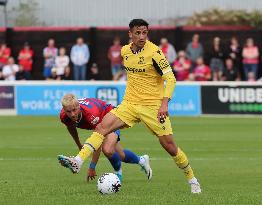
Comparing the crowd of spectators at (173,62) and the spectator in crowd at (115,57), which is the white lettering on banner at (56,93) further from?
the spectator in crowd at (115,57)

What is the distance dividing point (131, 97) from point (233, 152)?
6161mm

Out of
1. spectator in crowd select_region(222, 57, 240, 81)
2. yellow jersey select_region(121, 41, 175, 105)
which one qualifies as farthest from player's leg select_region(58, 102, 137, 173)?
spectator in crowd select_region(222, 57, 240, 81)

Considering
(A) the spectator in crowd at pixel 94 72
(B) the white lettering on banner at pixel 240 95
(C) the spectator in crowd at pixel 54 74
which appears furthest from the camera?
(A) the spectator in crowd at pixel 94 72

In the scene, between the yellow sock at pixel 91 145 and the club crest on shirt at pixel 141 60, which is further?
the club crest on shirt at pixel 141 60

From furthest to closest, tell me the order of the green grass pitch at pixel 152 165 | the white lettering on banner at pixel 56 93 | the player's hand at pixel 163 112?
the white lettering on banner at pixel 56 93 → the player's hand at pixel 163 112 → the green grass pitch at pixel 152 165

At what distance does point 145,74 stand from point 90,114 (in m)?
1.06

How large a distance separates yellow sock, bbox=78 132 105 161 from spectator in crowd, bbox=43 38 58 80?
64.6ft

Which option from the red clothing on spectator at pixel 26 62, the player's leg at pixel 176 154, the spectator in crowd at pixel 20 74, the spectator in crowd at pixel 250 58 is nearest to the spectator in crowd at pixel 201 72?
the spectator in crowd at pixel 250 58

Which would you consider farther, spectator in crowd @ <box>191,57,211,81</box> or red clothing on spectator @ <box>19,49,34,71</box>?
red clothing on spectator @ <box>19,49,34,71</box>

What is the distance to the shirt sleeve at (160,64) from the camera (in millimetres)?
11086

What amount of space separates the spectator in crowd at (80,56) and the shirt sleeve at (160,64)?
18.7 meters

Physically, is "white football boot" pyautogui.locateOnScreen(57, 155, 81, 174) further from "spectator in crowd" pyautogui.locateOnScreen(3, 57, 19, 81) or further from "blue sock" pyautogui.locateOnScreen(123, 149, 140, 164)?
"spectator in crowd" pyautogui.locateOnScreen(3, 57, 19, 81)

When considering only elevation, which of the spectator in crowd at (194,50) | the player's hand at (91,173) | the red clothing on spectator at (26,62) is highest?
the player's hand at (91,173)

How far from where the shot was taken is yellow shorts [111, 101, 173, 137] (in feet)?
36.7
